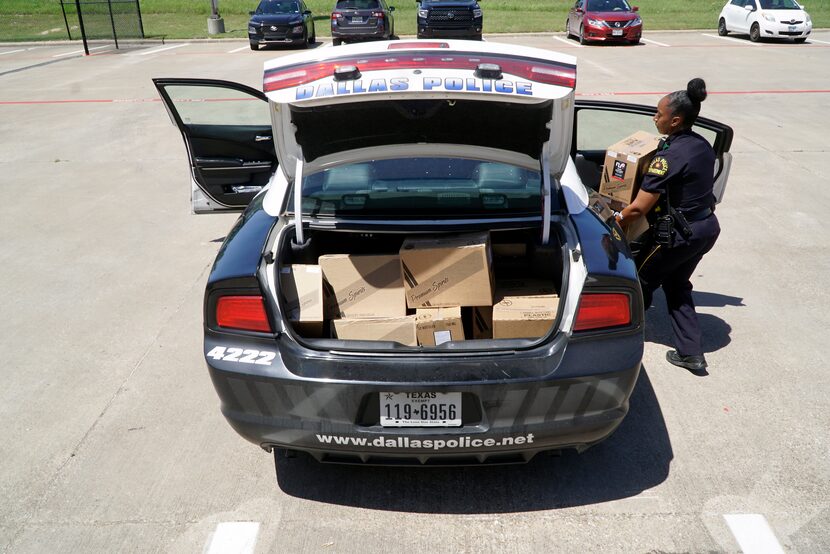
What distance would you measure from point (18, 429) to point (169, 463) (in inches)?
38.3

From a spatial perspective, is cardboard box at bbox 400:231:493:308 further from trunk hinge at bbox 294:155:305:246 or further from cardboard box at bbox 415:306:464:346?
trunk hinge at bbox 294:155:305:246

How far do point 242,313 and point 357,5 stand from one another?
1939cm

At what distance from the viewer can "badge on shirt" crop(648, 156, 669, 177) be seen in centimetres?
381

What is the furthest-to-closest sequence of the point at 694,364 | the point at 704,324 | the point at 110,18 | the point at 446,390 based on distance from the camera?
the point at 110,18 < the point at 704,324 < the point at 694,364 < the point at 446,390

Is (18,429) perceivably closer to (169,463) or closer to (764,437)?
(169,463)

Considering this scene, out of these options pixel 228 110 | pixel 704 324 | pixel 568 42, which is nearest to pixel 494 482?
pixel 704 324

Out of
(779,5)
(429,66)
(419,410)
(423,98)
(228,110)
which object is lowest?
(228,110)

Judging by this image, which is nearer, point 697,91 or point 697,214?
point 697,91

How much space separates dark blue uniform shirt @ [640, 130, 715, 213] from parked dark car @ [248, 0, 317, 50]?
59.6 ft

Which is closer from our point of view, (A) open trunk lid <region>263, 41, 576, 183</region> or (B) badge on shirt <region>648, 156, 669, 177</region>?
(A) open trunk lid <region>263, 41, 576, 183</region>

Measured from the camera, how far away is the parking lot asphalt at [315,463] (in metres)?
2.95

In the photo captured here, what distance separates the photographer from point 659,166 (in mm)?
3822

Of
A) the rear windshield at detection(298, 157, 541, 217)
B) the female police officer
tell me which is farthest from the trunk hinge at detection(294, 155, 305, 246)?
the female police officer

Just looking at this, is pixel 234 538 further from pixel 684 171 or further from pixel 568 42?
pixel 568 42
